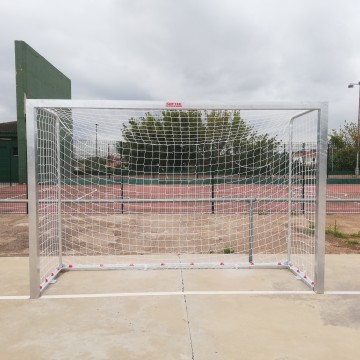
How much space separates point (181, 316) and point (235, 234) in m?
4.72

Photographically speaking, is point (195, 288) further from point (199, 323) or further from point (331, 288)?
point (331, 288)

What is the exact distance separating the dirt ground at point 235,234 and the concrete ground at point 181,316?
1.78 m

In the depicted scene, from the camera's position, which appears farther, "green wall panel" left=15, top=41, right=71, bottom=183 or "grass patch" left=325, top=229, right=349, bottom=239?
"green wall panel" left=15, top=41, right=71, bottom=183

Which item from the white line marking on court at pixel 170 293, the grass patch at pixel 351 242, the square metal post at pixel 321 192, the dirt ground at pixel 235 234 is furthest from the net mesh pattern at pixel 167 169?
the grass patch at pixel 351 242

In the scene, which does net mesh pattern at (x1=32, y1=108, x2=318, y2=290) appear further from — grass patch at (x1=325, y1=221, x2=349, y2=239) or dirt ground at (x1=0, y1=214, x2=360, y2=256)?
grass patch at (x1=325, y1=221, x2=349, y2=239)

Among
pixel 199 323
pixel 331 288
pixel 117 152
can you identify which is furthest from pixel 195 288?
pixel 117 152

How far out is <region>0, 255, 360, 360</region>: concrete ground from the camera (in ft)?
10.8

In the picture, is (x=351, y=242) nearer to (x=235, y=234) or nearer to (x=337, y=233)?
(x=337, y=233)

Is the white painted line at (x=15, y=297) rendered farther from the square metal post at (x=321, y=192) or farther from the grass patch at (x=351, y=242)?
the grass patch at (x=351, y=242)

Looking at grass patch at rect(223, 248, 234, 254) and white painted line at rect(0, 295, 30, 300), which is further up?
grass patch at rect(223, 248, 234, 254)

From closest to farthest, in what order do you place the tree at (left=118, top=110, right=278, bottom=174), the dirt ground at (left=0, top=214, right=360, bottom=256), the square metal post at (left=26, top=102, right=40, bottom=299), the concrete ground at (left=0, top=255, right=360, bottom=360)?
1. the concrete ground at (left=0, top=255, right=360, bottom=360)
2. the square metal post at (left=26, top=102, right=40, bottom=299)
3. the tree at (left=118, top=110, right=278, bottom=174)
4. the dirt ground at (left=0, top=214, right=360, bottom=256)

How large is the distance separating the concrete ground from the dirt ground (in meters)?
1.78

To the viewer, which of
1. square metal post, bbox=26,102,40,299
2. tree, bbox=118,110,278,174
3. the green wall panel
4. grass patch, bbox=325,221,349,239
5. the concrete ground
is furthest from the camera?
the green wall panel

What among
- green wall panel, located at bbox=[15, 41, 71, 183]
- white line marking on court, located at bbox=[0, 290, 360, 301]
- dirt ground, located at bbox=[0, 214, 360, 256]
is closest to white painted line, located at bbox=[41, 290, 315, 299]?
white line marking on court, located at bbox=[0, 290, 360, 301]
